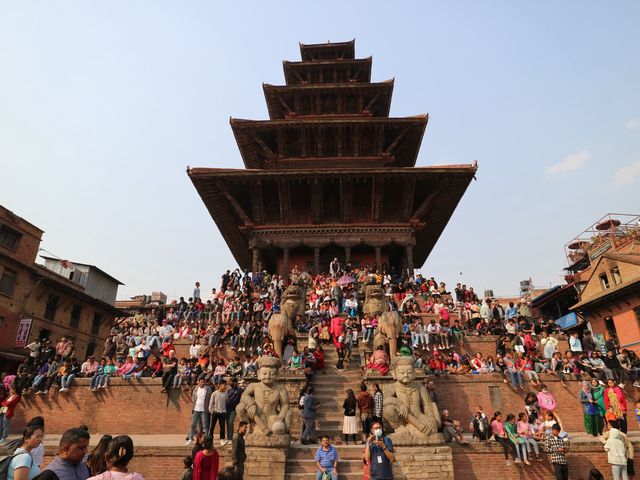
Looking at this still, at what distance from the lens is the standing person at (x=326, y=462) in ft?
23.0

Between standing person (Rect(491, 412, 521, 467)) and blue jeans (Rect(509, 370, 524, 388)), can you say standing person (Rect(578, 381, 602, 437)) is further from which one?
standing person (Rect(491, 412, 521, 467))

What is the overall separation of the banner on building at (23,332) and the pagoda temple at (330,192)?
1429cm

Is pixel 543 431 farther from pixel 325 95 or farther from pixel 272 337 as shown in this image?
pixel 325 95

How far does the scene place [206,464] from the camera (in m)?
6.03

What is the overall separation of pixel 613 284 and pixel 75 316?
42073 mm

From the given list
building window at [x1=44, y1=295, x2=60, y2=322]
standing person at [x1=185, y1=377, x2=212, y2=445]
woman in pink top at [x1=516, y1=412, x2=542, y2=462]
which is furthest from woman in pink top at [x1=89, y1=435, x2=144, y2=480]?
building window at [x1=44, y1=295, x2=60, y2=322]

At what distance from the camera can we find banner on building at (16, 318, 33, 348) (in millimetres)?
26453

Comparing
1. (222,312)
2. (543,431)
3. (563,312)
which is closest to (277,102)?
(222,312)

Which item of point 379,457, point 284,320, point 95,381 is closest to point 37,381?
point 95,381

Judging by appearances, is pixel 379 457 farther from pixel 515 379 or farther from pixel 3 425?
pixel 3 425

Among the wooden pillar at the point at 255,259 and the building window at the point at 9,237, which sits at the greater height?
the building window at the point at 9,237

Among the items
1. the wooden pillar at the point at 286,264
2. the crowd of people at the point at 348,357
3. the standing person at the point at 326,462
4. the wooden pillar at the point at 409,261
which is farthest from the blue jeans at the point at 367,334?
the wooden pillar at the point at 286,264

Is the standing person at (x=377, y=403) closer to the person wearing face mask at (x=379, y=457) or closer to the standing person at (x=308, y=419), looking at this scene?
the standing person at (x=308, y=419)

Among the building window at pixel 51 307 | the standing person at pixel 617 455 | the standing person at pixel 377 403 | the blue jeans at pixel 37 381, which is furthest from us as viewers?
the building window at pixel 51 307
